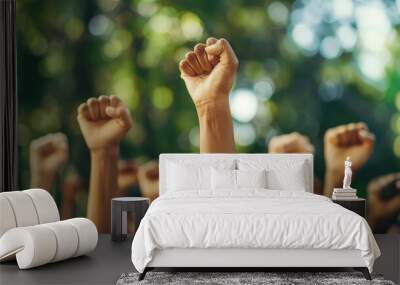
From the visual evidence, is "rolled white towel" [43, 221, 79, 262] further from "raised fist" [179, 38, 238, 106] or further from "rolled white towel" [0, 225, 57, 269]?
"raised fist" [179, 38, 238, 106]

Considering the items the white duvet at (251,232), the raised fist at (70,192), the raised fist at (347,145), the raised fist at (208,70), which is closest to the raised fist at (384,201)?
the raised fist at (347,145)

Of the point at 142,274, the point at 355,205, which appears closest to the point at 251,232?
the point at 142,274

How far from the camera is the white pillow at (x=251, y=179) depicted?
661 centimetres

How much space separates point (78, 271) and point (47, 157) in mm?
2581

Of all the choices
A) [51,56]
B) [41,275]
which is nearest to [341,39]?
[51,56]

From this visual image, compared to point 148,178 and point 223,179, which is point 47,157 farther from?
point 223,179

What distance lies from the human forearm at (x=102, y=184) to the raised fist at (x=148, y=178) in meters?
0.30

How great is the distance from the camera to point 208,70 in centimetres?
749

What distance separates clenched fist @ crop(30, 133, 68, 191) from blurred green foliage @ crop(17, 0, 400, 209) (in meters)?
0.08

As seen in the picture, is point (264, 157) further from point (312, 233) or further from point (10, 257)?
point (10, 257)

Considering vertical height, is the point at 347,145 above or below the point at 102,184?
above

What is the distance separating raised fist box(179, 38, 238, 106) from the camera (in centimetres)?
743

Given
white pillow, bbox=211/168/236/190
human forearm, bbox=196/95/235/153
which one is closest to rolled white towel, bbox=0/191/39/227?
white pillow, bbox=211/168/236/190

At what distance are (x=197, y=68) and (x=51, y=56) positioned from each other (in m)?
1.71
